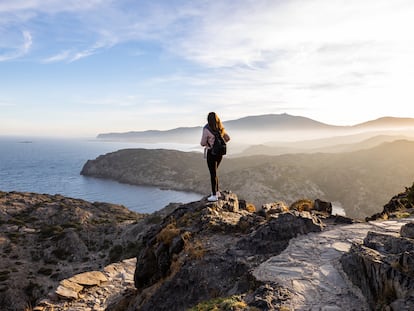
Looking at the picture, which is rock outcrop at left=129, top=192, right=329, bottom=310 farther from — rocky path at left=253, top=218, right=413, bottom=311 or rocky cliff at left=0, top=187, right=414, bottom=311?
rocky path at left=253, top=218, right=413, bottom=311

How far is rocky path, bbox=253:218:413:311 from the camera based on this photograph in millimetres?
6301

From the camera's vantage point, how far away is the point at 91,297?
1675cm

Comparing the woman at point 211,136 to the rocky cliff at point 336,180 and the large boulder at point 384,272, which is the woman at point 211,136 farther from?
the rocky cliff at point 336,180

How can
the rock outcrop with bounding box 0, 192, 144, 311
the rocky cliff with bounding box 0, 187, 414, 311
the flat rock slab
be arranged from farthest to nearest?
the rock outcrop with bounding box 0, 192, 144, 311 → the flat rock slab → the rocky cliff with bounding box 0, 187, 414, 311

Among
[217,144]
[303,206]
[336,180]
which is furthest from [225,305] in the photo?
[336,180]

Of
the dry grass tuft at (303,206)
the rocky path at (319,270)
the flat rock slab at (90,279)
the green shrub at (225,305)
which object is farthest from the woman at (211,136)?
the flat rock slab at (90,279)

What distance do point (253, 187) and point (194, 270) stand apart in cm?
14955

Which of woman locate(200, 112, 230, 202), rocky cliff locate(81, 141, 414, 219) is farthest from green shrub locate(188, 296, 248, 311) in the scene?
rocky cliff locate(81, 141, 414, 219)

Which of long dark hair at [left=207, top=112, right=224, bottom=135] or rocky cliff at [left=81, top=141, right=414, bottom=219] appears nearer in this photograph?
long dark hair at [left=207, top=112, right=224, bottom=135]

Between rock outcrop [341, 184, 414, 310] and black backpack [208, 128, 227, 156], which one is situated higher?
black backpack [208, 128, 227, 156]

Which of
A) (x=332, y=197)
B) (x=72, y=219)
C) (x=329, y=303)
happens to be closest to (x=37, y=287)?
(x=72, y=219)

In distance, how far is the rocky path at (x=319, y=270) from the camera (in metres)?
6.30

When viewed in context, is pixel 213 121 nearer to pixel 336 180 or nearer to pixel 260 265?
pixel 260 265

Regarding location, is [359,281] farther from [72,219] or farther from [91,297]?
[72,219]
